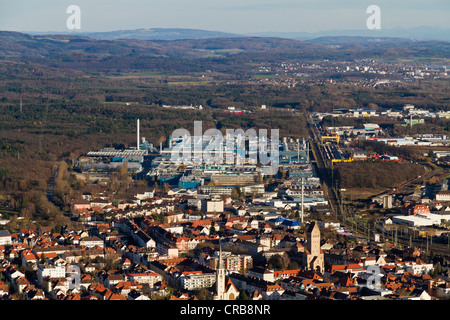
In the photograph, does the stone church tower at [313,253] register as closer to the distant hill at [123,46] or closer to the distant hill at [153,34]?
the distant hill at [123,46]

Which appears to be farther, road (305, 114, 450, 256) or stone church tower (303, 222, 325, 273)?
road (305, 114, 450, 256)

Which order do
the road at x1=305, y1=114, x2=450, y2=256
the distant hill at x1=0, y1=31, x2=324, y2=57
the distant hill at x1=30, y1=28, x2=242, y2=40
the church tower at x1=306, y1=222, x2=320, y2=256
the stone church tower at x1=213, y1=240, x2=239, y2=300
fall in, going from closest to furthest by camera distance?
the stone church tower at x1=213, y1=240, x2=239, y2=300 → the church tower at x1=306, y1=222, x2=320, y2=256 → the road at x1=305, y1=114, x2=450, y2=256 → the distant hill at x1=0, y1=31, x2=324, y2=57 → the distant hill at x1=30, y1=28, x2=242, y2=40

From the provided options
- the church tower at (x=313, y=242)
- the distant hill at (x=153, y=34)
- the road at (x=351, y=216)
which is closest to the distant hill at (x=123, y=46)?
the distant hill at (x=153, y=34)

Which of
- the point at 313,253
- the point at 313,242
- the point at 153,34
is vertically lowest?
the point at 313,253

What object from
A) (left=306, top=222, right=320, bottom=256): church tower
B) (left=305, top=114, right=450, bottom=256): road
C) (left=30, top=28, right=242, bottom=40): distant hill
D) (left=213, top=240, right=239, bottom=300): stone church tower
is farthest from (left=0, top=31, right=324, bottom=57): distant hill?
(left=213, top=240, right=239, bottom=300): stone church tower

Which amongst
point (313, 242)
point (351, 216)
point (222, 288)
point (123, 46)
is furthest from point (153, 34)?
point (222, 288)

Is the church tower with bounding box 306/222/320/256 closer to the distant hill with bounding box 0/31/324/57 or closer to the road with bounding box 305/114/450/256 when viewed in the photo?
the road with bounding box 305/114/450/256

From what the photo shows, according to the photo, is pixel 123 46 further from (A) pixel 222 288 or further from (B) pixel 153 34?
(A) pixel 222 288

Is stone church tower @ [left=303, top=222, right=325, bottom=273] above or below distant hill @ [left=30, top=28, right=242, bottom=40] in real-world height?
below

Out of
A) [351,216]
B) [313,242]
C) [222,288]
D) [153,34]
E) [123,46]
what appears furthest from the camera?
[153,34]
